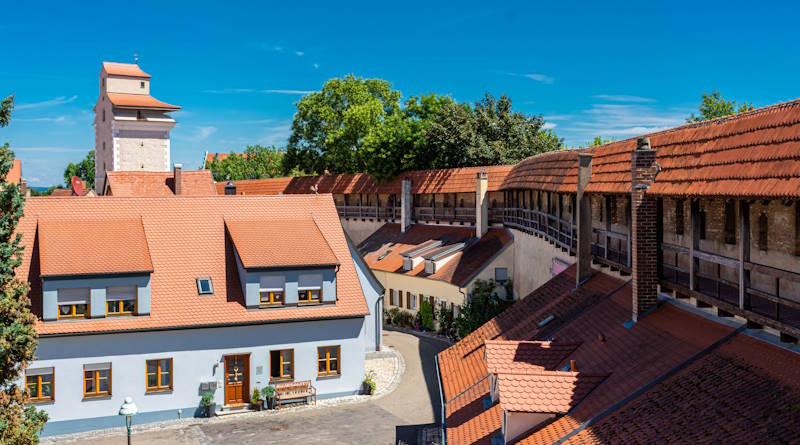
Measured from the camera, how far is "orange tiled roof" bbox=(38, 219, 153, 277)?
23.9 meters

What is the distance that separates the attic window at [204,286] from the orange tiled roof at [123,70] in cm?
5317

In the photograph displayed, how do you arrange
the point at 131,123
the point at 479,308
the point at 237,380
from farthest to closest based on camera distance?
1. the point at 131,123
2. the point at 479,308
3. the point at 237,380

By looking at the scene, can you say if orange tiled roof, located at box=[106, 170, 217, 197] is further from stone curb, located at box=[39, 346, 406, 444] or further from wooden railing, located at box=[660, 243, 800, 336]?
wooden railing, located at box=[660, 243, 800, 336]

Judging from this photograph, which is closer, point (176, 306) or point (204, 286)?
point (176, 306)

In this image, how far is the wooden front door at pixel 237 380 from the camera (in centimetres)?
2594

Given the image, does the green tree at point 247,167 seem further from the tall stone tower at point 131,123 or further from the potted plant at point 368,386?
the potted plant at point 368,386

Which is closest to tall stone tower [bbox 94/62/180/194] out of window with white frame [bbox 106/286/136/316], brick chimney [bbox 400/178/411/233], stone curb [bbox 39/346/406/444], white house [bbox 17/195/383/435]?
brick chimney [bbox 400/178/411/233]

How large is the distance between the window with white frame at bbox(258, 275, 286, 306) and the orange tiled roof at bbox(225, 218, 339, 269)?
0.82 meters

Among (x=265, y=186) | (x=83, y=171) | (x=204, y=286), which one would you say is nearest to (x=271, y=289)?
A: (x=204, y=286)

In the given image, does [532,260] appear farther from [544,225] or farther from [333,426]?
[333,426]

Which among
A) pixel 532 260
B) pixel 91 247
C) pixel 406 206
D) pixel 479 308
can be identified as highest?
pixel 406 206

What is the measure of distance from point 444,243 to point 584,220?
22902mm

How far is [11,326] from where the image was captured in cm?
1723

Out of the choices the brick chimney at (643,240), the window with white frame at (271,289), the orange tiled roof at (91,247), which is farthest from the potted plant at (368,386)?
the brick chimney at (643,240)
